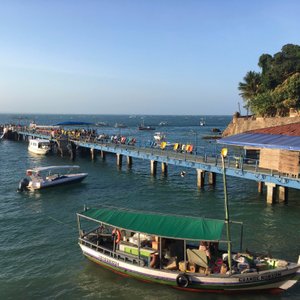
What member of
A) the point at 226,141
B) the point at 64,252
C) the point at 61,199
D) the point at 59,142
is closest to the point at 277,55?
the point at 59,142

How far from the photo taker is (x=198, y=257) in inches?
675

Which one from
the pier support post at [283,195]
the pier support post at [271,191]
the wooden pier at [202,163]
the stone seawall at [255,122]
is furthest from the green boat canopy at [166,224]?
the stone seawall at [255,122]

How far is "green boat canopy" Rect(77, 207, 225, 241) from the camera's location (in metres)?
16.8

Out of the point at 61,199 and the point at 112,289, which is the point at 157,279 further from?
the point at 61,199

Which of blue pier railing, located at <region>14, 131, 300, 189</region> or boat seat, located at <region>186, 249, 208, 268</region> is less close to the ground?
blue pier railing, located at <region>14, 131, 300, 189</region>

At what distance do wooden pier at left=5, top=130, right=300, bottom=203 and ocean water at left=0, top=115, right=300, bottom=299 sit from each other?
1376mm

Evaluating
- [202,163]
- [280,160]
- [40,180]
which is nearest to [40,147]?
[40,180]

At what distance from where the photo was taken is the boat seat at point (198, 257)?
17.1 metres

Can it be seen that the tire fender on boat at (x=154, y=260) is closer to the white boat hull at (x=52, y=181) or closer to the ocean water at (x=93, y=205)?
the ocean water at (x=93, y=205)

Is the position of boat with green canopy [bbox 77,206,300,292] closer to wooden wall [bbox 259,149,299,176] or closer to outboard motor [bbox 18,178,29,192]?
wooden wall [bbox 259,149,299,176]

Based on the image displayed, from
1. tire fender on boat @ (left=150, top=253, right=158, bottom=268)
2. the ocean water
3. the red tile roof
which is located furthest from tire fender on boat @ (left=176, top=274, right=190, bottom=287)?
the red tile roof

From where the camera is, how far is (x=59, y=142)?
63.3m

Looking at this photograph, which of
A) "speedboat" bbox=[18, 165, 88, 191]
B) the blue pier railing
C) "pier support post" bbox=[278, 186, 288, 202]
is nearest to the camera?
the blue pier railing

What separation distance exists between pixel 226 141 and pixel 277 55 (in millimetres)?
80627
